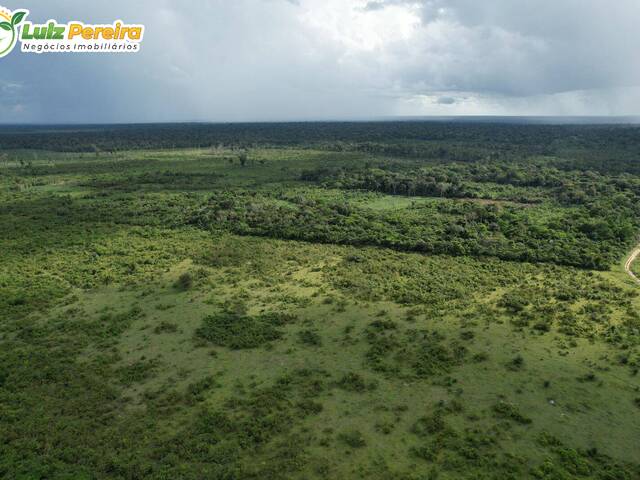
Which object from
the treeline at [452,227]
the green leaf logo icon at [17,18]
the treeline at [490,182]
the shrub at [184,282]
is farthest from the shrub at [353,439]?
the green leaf logo icon at [17,18]

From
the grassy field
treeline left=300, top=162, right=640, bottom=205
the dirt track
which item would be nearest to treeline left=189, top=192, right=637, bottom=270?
the grassy field

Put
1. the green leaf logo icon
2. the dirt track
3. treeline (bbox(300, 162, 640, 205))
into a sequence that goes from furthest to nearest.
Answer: treeline (bbox(300, 162, 640, 205)), the green leaf logo icon, the dirt track

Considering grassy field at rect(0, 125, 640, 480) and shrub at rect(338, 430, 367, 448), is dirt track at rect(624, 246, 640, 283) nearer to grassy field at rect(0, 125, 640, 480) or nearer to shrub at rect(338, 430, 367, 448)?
grassy field at rect(0, 125, 640, 480)

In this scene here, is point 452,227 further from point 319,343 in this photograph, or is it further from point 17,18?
point 17,18

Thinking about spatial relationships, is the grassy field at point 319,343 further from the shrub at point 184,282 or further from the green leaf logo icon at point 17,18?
the green leaf logo icon at point 17,18

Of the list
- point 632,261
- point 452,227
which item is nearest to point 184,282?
point 452,227

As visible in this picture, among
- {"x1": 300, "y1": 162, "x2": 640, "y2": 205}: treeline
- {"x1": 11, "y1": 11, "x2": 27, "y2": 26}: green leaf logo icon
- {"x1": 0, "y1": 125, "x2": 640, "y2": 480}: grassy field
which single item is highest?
{"x1": 11, "y1": 11, "x2": 27, "y2": 26}: green leaf logo icon

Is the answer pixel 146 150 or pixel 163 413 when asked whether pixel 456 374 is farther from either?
pixel 146 150

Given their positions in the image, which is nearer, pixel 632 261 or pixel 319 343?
pixel 319 343

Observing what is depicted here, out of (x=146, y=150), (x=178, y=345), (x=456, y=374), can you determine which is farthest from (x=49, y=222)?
(x=146, y=150)
